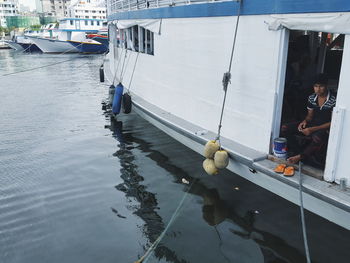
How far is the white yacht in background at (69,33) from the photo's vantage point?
48.8 meters

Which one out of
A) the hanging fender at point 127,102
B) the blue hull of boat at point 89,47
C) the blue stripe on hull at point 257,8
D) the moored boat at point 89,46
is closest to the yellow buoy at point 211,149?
the blue stripe on hull at point 257,8

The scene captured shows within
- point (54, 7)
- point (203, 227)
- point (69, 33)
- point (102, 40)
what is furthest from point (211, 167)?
point (54, 7)

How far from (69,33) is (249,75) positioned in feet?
169

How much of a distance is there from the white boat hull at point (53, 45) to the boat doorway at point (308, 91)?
1737 inches

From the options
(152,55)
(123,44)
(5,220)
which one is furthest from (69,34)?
(5,220)

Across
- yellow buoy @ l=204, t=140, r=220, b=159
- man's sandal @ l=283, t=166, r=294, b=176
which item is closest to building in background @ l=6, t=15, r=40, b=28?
yellow buoy @ l=204, t=140, r=220, b=159

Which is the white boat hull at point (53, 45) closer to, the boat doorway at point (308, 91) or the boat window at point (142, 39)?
the boat window at point (142, 39)

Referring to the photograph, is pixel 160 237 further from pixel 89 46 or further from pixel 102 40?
pixel 89 46

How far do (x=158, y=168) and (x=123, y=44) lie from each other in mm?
7470

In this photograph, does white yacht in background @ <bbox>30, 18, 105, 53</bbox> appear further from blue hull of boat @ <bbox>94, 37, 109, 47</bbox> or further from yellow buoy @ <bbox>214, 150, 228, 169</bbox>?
yellow buoy @ <bbox>214, 150, 228, 169</bbox>

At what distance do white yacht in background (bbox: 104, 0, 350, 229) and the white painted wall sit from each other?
0.04ft

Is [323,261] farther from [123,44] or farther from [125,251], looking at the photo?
[123,44]

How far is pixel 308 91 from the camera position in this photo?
7359 mm

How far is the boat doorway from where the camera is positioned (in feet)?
17.8
